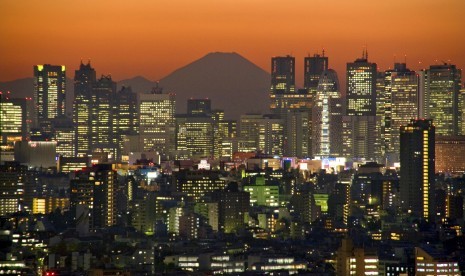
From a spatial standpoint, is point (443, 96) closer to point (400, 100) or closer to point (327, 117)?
point (400, 100)

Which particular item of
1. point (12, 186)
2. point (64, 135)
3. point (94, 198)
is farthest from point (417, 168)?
point (64, 135)

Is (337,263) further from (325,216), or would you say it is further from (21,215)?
(325,216)

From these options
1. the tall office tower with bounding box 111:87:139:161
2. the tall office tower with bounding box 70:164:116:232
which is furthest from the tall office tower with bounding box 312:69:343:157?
the tall office tower with bounding box 70:164:116:232

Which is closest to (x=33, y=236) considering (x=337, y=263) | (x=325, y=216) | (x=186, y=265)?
(x=186, y=265)

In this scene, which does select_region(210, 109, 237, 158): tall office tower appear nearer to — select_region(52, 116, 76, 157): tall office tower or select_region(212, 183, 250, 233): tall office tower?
select_region(52, 116, 76, 157): tall office tower

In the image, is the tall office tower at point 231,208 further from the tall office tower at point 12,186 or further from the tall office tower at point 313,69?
the tall office tower at point 313,69

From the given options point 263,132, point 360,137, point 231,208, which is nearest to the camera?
point 231,208

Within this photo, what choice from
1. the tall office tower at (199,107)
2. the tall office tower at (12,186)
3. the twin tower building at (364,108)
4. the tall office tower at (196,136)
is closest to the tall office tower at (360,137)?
the twin tower building at (364,108)
